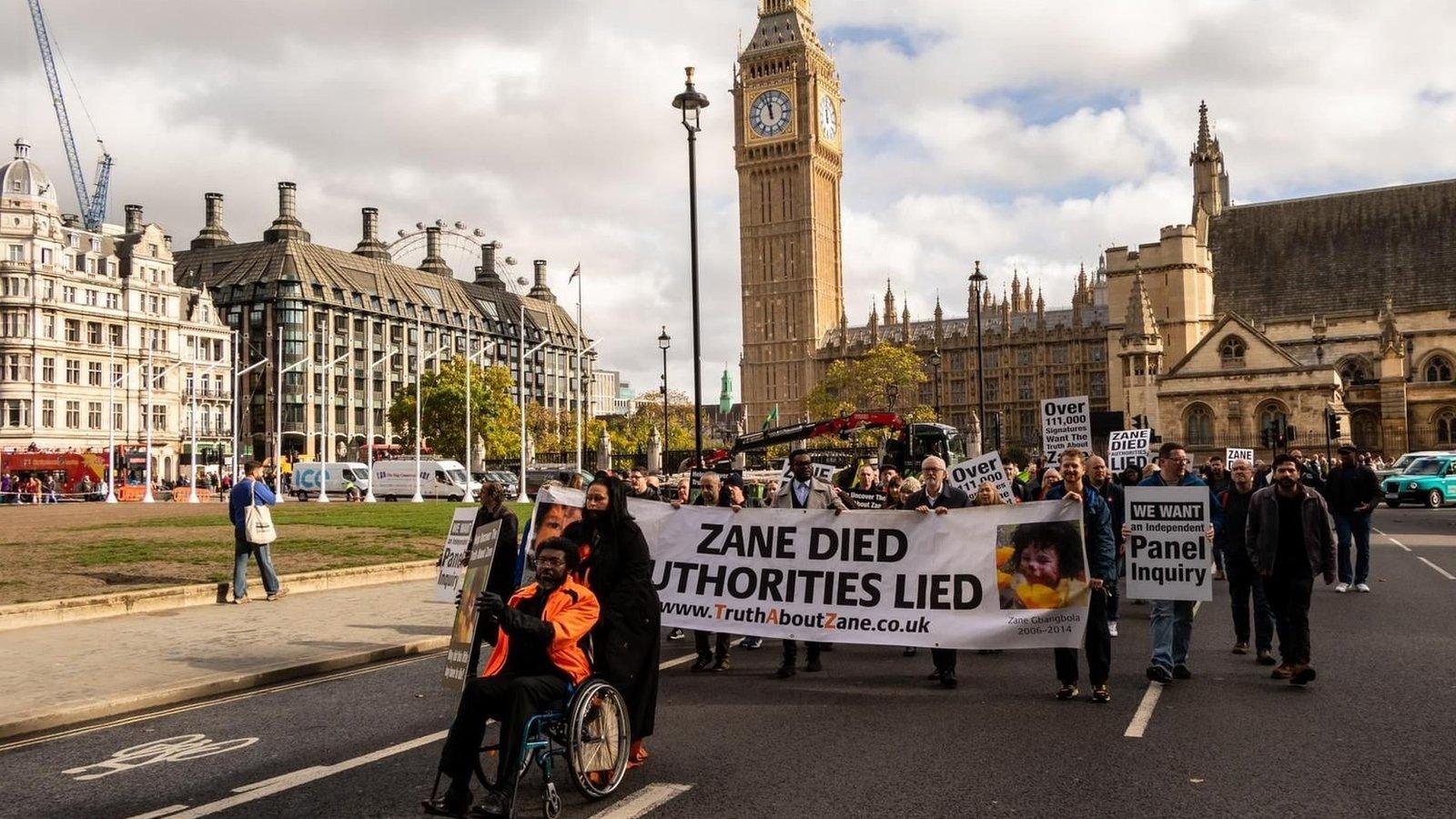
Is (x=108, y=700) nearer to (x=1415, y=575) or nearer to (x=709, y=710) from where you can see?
(x=709, y=710)

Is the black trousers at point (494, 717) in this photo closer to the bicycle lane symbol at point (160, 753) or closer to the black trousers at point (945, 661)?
the bicycle lane symbol at point (160, 753)

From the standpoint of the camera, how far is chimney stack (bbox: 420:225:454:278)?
12712 cm

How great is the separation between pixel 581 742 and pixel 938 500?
5253 mm

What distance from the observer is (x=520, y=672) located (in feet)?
21.0

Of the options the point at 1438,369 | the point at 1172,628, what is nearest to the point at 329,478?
the point at 1172,628

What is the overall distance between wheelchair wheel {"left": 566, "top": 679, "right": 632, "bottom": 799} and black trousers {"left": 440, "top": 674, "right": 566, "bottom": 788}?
285 millimetres

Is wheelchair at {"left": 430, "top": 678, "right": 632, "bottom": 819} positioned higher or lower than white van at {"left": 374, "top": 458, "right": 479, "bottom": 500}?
lower

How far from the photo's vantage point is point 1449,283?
3044 inches

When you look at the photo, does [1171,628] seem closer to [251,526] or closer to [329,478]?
[251,526]

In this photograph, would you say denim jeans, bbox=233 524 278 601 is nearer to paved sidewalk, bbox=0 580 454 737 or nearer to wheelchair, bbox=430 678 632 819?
paved sidewalk, bbox=0 580 454 737

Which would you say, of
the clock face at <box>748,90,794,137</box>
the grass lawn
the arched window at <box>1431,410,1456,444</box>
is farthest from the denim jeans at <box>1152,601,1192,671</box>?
the clock face at <box>748,90,794,137</box>

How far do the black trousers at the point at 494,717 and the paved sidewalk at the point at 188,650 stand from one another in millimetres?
4977

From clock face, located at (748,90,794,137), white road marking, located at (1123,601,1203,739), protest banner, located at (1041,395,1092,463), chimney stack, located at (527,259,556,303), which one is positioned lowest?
white road marking, located at (1123,601,1203,739)

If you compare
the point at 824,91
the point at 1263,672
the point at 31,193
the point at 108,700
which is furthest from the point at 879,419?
the point at 824,91
